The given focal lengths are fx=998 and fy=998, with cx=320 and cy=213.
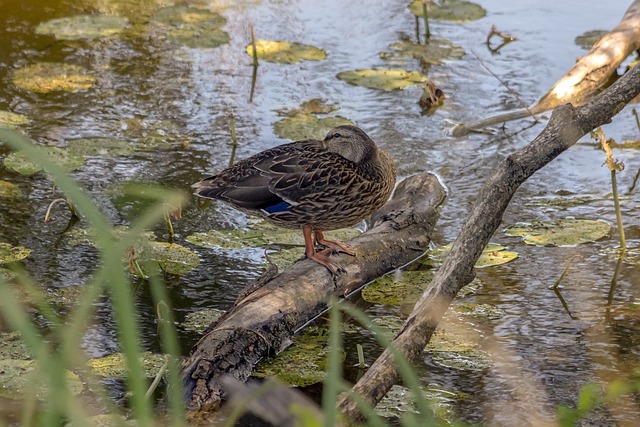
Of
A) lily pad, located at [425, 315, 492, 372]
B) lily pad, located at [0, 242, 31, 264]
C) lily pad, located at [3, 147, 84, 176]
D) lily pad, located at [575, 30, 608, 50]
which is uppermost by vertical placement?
lily pad, located at [575, 30, 608, 50]

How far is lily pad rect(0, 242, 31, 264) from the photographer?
5.09 meters

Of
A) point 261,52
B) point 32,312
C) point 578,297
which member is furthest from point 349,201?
point 261,52

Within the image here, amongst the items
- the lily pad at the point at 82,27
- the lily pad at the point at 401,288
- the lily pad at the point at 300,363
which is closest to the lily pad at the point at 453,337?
the lily pad at the point at 401,288

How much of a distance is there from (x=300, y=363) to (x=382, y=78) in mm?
3862

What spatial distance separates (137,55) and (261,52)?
101cm

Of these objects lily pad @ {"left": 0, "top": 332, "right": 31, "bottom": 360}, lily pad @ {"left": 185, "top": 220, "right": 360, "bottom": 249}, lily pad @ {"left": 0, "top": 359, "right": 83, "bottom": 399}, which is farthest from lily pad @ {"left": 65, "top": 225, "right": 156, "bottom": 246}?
lily pad @ {"left": 0, "top": 359, "right": 83, "bottom": 399}

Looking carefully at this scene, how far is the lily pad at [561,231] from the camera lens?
5.50 meters

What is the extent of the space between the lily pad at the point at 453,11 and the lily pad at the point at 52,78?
3.12 m

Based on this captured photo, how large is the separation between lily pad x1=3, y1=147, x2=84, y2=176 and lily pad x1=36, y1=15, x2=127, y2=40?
2.32 meters

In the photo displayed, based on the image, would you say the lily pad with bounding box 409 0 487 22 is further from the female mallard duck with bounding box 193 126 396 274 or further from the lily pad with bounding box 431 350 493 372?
the lily pad with bounding box 431 350 493 372

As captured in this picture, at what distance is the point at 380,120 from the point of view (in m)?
7.09

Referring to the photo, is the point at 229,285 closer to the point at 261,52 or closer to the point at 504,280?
the point at 504,280

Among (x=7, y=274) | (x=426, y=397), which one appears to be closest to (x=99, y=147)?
(x=7, y=274)

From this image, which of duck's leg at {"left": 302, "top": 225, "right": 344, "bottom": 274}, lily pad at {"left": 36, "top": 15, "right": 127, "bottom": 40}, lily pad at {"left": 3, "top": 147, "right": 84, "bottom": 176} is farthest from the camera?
lily pad at {"left": 36, "top": 15, "right": 127, "bottom": 40}
